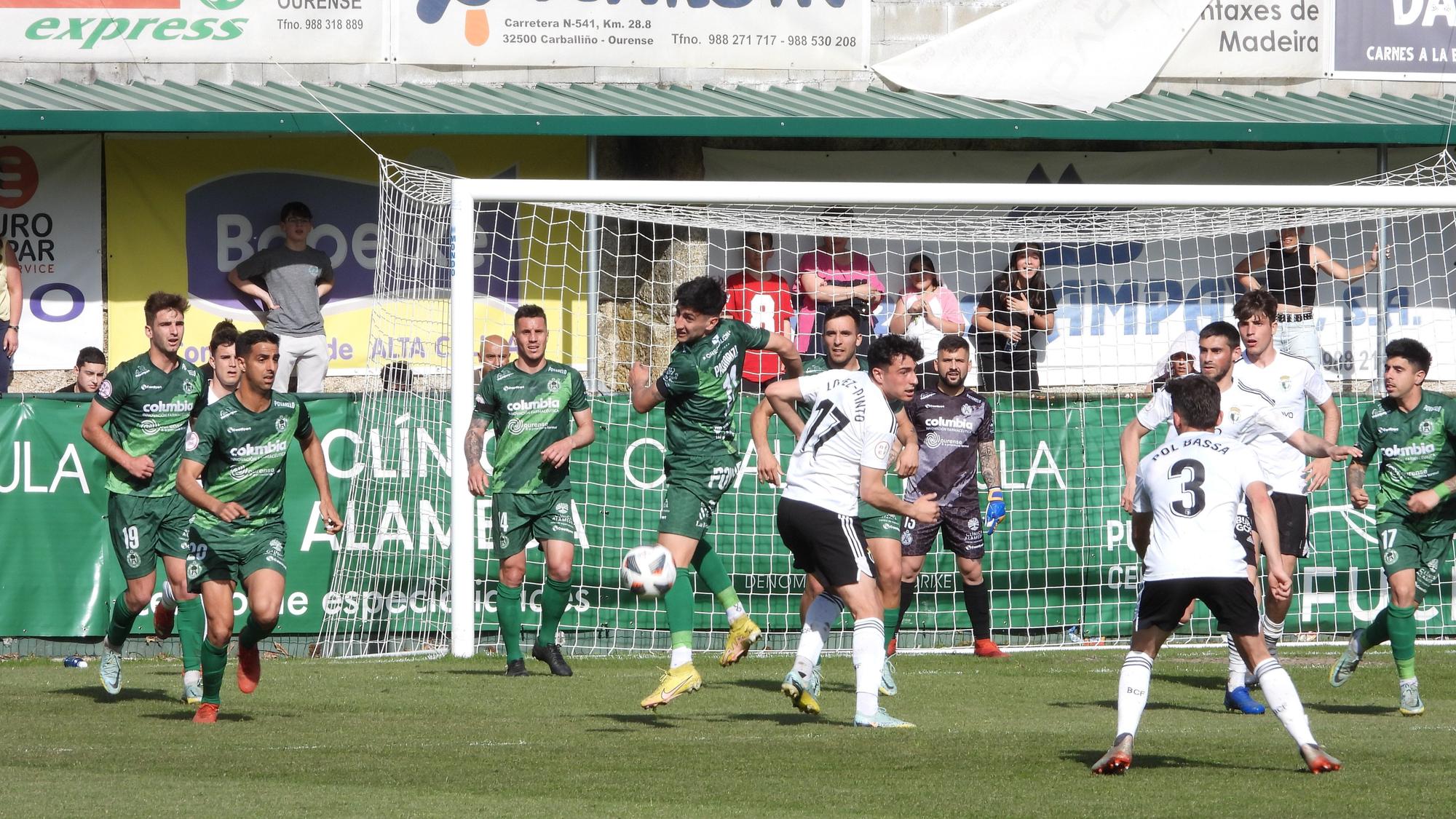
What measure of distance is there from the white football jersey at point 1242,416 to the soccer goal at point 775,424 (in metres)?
2.61

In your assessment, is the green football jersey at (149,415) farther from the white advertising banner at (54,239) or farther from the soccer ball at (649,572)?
the white advertising banner at (54,239)

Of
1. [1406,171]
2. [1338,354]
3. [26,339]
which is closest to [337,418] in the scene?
[26,339]

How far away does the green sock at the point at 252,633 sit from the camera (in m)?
9.16

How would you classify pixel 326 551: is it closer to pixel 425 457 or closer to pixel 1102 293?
pixel 425 457

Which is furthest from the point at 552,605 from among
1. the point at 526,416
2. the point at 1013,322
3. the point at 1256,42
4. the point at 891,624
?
the point at 1256,42

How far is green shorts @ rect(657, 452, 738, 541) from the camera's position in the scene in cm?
999

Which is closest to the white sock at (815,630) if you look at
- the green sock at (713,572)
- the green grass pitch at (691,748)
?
the green grass pitch at (691,748)

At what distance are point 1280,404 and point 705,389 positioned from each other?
345 centimetres

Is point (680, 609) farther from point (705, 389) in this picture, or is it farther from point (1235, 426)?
point (1235, 426)

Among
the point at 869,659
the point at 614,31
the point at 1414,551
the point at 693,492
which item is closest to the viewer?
the point at 869,659

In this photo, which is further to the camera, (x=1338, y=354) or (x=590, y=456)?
(x=1338, y=354)

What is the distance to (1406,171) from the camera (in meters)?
16.6

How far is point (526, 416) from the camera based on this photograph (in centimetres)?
1123

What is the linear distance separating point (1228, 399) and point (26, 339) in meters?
11.1
